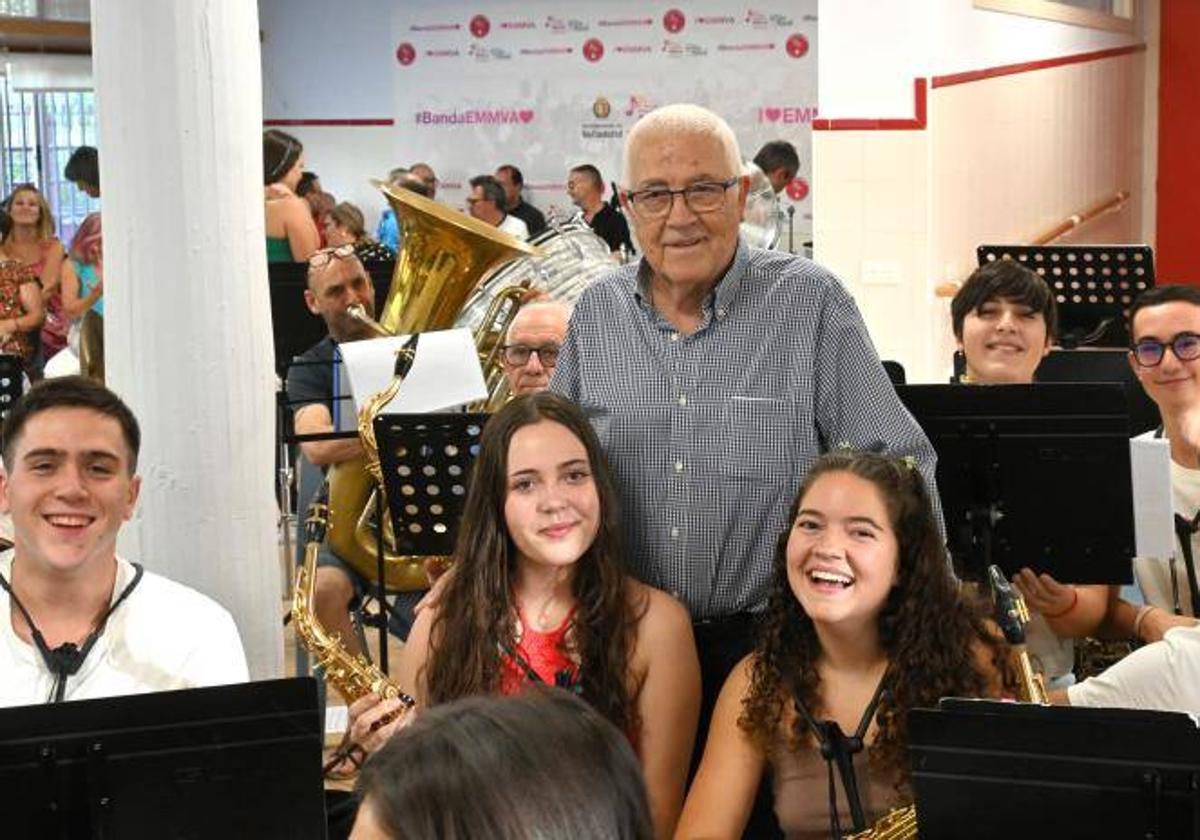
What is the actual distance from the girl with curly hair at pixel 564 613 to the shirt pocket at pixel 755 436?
0.81 ft

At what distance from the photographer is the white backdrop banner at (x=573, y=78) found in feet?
49.5

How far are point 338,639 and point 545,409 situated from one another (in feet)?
4.55

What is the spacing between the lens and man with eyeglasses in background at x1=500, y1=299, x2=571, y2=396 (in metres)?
4.82

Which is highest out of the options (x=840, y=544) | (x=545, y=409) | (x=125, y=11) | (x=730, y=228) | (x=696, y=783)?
(x=125, y=11)

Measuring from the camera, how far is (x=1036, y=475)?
4.29 m

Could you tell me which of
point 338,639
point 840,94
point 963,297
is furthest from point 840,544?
point 840,94

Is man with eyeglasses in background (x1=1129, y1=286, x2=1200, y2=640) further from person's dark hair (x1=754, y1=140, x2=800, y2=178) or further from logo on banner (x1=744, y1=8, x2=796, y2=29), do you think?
logo on banner (x1=744, y1=8, x2=796, y2=29)

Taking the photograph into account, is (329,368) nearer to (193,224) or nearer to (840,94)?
(193,224)

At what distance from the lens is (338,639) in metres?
4.77

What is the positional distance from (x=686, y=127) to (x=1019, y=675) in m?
1.24

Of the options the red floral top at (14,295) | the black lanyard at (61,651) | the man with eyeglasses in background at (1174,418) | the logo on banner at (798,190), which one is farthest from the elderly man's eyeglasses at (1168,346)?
the logo on banner at (798,190)

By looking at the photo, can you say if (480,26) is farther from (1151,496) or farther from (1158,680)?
(1158,680)

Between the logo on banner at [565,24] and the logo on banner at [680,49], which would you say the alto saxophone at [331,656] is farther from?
the logo on banner at [565,24]

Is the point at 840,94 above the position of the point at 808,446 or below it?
above
